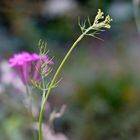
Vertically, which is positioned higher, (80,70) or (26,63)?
(80,70)

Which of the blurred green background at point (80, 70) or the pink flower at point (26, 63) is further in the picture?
the blurred green background at point (80, 70)

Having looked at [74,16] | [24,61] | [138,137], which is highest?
[74,16]

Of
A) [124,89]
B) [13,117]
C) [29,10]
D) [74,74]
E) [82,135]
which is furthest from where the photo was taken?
[29,10]

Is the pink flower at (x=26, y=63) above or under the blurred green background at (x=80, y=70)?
under

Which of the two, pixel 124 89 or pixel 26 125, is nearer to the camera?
pixel 26 125

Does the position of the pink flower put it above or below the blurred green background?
below

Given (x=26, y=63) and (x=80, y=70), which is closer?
(x=26, y=63)

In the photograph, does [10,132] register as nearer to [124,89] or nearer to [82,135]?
[82,135]

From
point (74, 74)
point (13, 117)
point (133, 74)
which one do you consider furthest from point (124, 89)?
point (13, 117)
